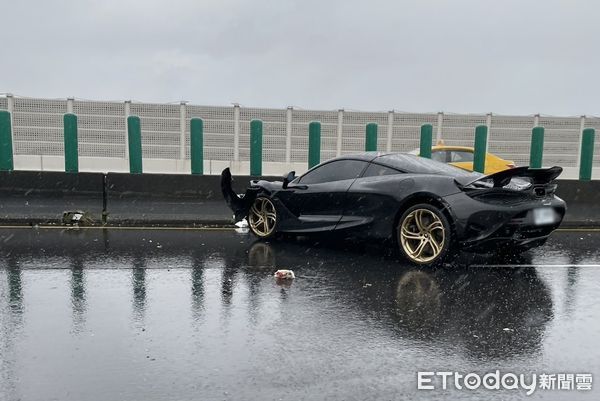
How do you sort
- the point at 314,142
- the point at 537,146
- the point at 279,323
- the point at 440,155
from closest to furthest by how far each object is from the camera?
the point at 279,323
the point at 314,142
the point at 537,146
the point at 440,155

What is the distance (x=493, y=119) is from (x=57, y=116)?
46.1ft

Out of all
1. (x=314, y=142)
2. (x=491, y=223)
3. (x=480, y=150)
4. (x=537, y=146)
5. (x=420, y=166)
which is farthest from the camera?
(x=537, y=146)

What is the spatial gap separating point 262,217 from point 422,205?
9.15ft

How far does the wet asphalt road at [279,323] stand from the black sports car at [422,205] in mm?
361

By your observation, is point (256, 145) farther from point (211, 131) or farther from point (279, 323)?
point (279, 323)

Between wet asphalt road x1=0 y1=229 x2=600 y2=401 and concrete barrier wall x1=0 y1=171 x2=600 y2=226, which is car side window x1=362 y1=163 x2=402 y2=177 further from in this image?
concrete barrier wall x1=0 y1=171 x2=600 y2=226

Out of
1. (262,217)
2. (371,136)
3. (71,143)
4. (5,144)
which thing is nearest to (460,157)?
(371,136)

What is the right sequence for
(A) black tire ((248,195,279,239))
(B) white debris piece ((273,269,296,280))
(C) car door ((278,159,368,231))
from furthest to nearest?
(A) black tire ((248,195,279,239)) < (C) car door ((278,159,368,231)) < (B) white debris piece ((273,269,296,280))

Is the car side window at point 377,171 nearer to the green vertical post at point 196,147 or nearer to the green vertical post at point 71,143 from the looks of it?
the green vertical post at point 196,147

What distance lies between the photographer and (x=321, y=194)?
7523 millimetres

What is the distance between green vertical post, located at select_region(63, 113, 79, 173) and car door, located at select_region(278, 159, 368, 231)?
5.00m

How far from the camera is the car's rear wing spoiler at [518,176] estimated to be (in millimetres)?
6027

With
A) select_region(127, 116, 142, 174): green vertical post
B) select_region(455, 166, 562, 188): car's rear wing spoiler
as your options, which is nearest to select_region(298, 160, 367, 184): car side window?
select_region(455, 166, 562, 188): car's rear wing spoiler

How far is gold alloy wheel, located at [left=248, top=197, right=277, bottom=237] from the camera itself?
8.24 meters
